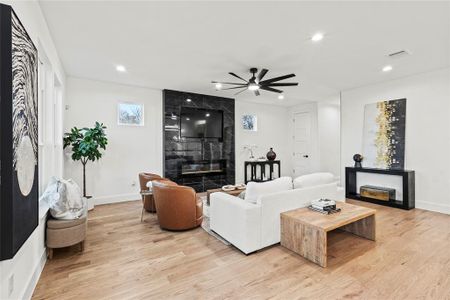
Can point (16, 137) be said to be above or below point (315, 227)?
above

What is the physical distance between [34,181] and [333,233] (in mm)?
3640

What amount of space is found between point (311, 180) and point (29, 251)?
3309 mm

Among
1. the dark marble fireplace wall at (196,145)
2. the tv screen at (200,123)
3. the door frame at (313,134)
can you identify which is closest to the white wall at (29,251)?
the dark marble fireplace wall at (196,145)

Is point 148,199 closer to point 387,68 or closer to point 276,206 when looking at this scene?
point 276,206

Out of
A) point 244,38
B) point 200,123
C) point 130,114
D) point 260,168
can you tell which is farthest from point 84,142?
point 260,168

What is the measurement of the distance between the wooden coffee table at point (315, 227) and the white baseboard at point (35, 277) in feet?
8.55

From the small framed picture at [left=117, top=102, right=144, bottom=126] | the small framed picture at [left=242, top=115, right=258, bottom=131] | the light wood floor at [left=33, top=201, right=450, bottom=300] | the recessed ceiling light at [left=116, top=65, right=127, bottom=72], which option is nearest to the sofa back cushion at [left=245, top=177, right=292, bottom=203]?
the light wood floor at [left=33, top=201, right=450, bottom=300]

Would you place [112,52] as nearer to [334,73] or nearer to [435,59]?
[334,73]

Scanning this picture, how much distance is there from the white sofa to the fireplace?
2852 millimetres

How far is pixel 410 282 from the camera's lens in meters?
2.12

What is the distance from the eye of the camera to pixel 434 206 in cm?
435

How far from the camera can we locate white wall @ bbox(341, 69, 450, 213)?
4.25 meters

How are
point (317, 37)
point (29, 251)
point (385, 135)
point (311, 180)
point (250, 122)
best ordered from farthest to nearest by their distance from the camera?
point (250, 122)
point (385, 135)
point (311, 180)
point (317, 37)
point (29, 251)

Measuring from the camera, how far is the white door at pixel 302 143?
7758mm
